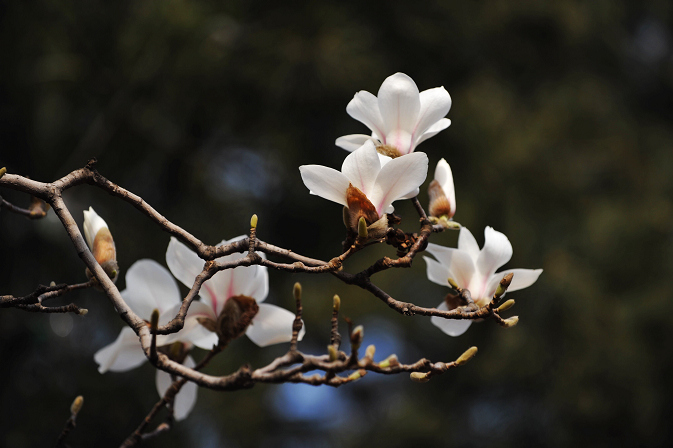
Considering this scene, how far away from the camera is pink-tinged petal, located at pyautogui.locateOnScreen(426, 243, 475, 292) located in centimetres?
64

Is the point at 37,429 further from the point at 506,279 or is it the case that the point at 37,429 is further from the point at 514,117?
the point at 514,117

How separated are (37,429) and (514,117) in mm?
2797

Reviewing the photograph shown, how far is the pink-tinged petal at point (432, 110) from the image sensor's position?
62 centimetres

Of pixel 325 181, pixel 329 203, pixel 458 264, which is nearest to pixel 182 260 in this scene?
pixel 325 181

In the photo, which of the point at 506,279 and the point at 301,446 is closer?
the point at 506,279

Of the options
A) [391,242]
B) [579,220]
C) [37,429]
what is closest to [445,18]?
[579,220]

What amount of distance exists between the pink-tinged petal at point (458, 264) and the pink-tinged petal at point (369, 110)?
140mm

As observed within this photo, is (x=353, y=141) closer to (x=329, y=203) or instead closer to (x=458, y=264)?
(x=458, y=264)

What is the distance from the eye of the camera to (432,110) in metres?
0.63

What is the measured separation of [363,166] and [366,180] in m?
0.01

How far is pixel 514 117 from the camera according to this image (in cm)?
350

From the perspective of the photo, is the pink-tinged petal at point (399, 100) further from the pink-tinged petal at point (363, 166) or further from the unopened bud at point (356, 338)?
the unopened bud at point (356, 338)

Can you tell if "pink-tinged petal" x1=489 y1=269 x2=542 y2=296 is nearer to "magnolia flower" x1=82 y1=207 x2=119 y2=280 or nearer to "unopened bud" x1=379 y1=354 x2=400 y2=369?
"unopened bud" x1=379 y1=354 x2=400 y2=369

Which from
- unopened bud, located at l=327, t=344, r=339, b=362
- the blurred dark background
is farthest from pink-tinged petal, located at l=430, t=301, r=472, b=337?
the blurred dark background
